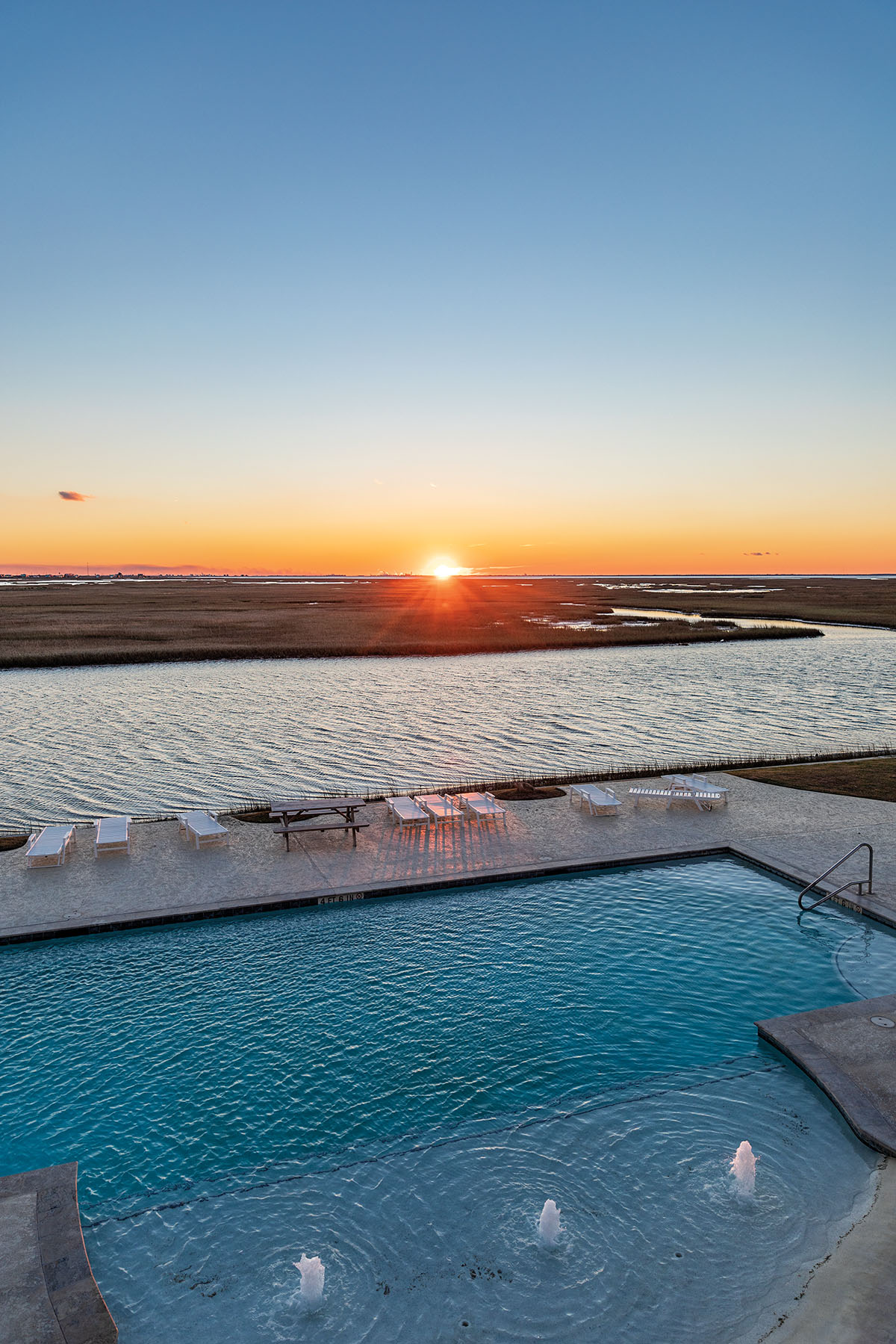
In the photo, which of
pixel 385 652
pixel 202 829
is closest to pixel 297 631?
pixel 385 652

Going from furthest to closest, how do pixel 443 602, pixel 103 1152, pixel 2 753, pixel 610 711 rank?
pixel 443 602 → pixel 610 711 → pixel 2 753 → pixel 103 1152

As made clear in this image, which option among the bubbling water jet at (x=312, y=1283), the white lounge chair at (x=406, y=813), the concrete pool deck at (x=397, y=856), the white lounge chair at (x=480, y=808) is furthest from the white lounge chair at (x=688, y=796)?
the bubbling water jet at (x=312, y=1283)

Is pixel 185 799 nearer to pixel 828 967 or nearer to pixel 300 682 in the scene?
pixel 828 967

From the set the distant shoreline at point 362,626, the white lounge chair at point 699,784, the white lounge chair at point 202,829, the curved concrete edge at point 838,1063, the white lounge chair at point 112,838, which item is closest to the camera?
the curved concrete edge at point 838,1063

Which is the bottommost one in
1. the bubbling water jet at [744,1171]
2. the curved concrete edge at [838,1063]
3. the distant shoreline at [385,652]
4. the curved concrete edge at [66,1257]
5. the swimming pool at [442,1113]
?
the swimming pool at [442,1113]

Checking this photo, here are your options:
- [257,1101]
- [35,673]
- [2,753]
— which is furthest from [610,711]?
[35,673]

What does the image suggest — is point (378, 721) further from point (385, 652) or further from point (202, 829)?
point (385, 652)

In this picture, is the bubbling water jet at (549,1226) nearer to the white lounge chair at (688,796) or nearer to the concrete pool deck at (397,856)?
the concrete pool deck at (397,856)

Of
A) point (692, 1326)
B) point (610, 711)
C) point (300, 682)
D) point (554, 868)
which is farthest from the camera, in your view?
point (300, 682)
